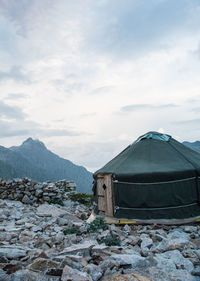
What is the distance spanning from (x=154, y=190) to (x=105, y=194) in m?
1.69

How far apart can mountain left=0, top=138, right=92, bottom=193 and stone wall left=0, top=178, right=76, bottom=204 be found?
59.0 metres

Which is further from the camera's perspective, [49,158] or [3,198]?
[49,158]

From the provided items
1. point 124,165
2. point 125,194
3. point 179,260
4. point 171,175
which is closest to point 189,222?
point 171,175

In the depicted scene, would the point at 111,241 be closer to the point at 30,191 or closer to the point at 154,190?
the point at 154,190

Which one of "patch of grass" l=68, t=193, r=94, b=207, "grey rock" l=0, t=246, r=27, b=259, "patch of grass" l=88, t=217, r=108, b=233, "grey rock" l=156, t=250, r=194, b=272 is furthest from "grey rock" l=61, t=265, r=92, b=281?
"patch of grass" l=68, t=193, r=94, b=207

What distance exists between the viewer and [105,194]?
8891 millimetres

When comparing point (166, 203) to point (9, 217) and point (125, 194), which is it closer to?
point (125, 194)

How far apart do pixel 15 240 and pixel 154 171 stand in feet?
14.3

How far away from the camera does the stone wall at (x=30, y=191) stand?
12914mm

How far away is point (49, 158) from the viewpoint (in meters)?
100

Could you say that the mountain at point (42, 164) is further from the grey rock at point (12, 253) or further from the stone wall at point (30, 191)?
the grey rock at point (12, 253)

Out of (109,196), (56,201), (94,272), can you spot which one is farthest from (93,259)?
(56,201)

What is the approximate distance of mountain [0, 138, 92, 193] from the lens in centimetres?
7690

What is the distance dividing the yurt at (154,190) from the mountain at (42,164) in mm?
64786
